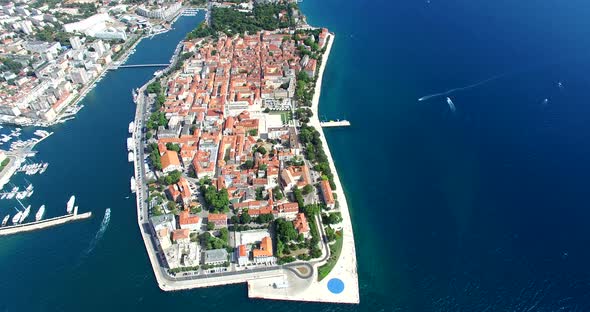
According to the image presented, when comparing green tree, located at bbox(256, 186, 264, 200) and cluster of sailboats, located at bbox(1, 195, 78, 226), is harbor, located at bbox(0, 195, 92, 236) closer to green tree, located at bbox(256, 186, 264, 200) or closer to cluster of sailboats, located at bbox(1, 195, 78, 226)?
cluster of sailboats, located at bbox(1, 195, 78, 226)

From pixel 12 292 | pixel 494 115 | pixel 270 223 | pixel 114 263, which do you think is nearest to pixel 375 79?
pixel 494 115

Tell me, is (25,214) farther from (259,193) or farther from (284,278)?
(284,278)

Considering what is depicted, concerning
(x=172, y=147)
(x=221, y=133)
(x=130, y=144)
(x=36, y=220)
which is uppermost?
(x=221, y=133)

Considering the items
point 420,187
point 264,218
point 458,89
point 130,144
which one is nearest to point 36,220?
point 130,144

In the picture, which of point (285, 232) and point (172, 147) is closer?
point (285, 232)

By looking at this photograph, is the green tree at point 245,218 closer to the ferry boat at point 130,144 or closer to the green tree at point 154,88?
the ferry boat at point 130,144

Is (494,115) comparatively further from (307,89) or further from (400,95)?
(307,89)

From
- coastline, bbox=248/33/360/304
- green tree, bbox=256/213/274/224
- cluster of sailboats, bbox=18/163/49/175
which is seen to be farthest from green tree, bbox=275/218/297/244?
cluster of sailboats, bbox=18/163/49/175
